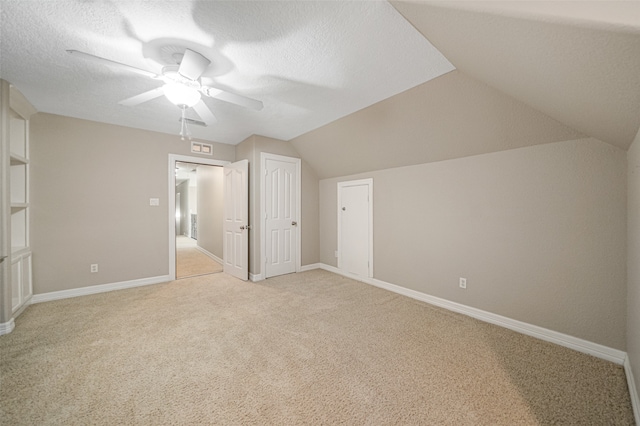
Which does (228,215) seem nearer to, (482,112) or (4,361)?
(4,361)

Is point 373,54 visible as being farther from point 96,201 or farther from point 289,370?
point 96,201

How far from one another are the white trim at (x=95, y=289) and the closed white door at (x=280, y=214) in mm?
1771

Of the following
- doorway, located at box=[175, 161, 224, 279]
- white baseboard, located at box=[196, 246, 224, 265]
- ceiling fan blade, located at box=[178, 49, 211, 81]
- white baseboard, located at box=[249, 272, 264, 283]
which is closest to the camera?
ceiling fan blade, located at box=[178, 49, 211, 81]

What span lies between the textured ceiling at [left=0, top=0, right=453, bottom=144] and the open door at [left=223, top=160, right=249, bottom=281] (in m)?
1.50

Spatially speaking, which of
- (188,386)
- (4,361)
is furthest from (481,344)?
(4,361)

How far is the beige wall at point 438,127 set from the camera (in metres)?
2.17

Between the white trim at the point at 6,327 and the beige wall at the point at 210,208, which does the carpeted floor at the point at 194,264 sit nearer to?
the beige wall at the point at 210,208

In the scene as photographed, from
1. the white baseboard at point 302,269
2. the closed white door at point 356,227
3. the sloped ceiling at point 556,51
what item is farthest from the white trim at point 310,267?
the sloped ceiling at point 556,51

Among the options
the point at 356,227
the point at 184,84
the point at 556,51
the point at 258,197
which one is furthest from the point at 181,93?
the point at 356,227

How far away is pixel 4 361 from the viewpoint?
188 cm

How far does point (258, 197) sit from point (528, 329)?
386cm

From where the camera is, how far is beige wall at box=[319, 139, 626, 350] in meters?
1.99

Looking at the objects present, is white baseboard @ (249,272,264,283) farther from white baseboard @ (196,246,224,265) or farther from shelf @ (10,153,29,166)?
shelf @ (10,153,29,166)

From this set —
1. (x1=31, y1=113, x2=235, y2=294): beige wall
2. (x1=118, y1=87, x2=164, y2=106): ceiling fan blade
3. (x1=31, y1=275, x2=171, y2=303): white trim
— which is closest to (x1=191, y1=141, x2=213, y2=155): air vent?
(x1=31, y1=113, x2=235, y2=294): beige wall
